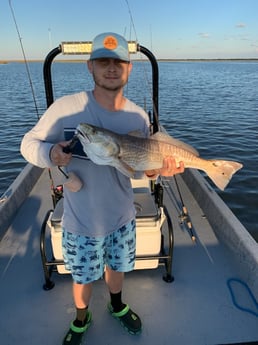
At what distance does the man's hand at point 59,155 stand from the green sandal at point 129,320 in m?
1.76

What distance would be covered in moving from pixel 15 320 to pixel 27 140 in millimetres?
2022

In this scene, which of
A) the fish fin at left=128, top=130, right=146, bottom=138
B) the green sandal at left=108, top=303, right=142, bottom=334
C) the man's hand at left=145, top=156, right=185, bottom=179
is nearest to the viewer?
the fish fin at left=128, top=130, right=146, bottom=138

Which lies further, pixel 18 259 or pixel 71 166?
pixel 18 259

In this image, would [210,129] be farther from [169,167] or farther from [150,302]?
[169,167]

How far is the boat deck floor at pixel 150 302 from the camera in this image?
116 inches

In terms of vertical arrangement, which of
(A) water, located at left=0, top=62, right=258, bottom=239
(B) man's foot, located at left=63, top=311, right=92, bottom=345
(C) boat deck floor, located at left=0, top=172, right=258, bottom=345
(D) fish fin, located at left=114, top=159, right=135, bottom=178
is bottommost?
(A) water, located at left=0, top=62, right=258, bottom=239

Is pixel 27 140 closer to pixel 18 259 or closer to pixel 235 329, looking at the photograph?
pixel 18 259

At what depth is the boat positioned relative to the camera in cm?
297

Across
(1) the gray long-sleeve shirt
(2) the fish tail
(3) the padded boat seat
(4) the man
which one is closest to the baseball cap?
(4) the man

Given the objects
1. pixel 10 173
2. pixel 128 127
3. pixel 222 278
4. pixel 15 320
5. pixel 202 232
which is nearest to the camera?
pixel 128 127

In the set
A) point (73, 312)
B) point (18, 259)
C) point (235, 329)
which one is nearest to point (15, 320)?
point (73, 312)

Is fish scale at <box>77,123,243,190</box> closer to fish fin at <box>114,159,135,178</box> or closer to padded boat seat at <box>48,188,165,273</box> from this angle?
fish fin at <box>114,159,135,178</box>

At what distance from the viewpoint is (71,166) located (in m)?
2.44

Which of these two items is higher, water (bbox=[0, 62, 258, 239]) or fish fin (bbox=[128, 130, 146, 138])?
fish fin (bbox=[128, 130, 146, 138])
